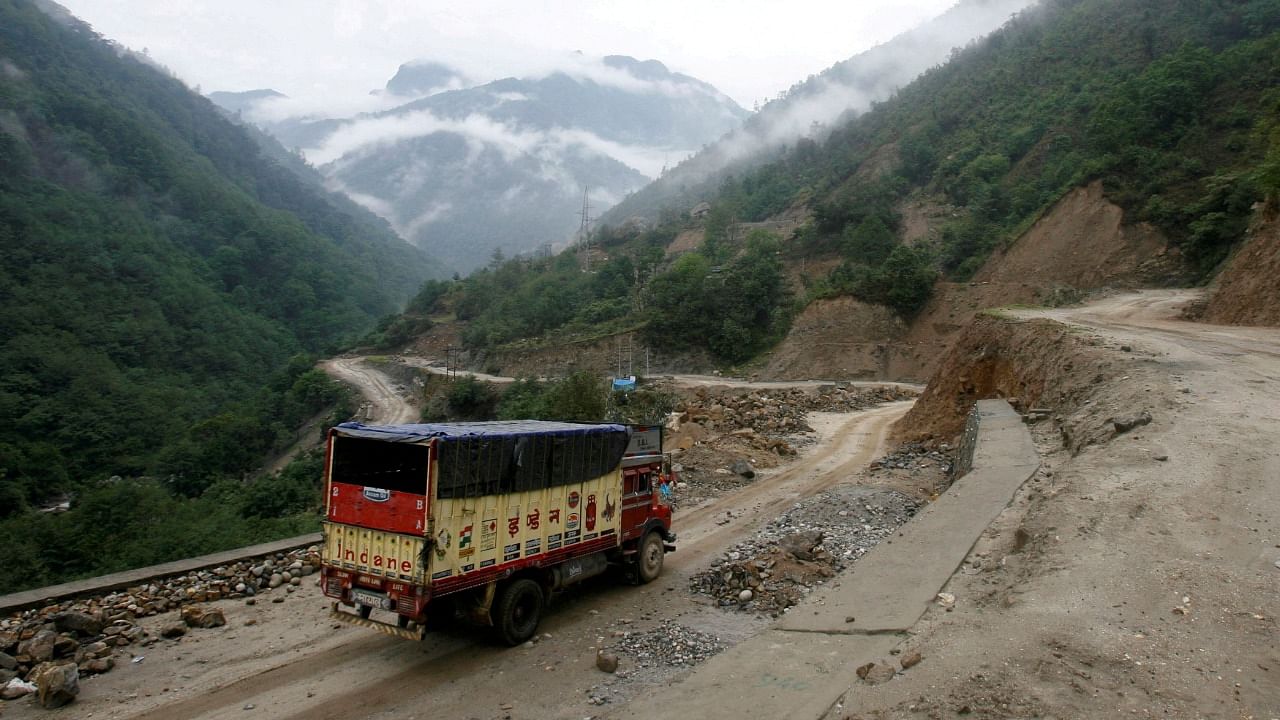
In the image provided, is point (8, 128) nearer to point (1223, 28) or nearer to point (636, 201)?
point (636, 201)

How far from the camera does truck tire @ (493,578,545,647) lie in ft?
27.8

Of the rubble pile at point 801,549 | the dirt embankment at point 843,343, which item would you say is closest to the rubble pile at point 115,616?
the rubble pile at point 801,549

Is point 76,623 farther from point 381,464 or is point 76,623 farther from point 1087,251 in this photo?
point 1087,251

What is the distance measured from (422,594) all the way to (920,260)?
A: 47.6 metres

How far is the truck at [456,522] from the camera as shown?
25.1 ft

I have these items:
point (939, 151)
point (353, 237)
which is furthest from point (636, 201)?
point (939, 151)

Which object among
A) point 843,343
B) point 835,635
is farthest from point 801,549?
point 843,343

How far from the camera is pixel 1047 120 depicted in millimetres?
61531

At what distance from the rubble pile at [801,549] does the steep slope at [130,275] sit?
33434 mm

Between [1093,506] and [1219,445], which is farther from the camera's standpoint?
[1219,445]

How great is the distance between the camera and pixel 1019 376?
20.3m

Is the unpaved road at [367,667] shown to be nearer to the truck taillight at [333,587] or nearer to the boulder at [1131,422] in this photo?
the truck taillight at [333,587]

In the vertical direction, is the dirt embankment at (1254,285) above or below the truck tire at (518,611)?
above

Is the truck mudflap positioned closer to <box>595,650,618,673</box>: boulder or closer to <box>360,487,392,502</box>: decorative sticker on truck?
<box>360,487,392,502</box>: decorative sticker on truck
